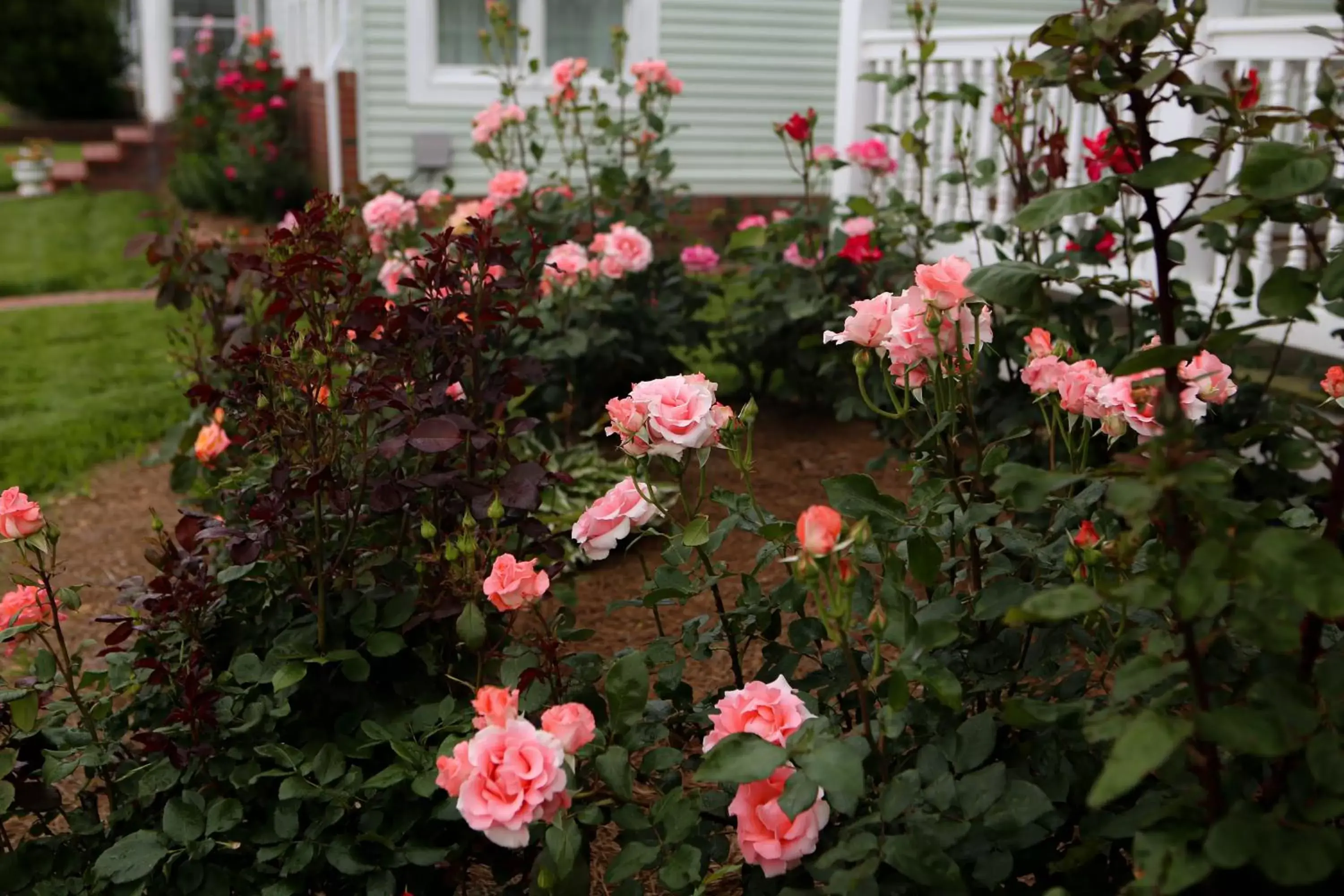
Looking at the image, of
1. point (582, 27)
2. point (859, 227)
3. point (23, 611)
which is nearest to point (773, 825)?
point (23, 611)

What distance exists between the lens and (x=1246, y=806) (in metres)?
1.14

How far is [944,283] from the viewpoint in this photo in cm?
155

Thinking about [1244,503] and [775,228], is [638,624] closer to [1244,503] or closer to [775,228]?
[775,228]

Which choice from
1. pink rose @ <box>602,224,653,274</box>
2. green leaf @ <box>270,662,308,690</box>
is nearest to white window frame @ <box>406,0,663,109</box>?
pink rose @ <box>602,224,653,274</box>

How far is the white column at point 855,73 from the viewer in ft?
18.5

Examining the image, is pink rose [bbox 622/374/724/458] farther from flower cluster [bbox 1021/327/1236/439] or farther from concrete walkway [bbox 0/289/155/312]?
concrete walkway [bbox 0/289/155/312]

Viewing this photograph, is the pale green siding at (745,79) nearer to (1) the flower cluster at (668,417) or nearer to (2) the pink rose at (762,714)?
(1) the flower cluster at (668,417)

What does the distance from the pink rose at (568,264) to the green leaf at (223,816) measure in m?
2.13

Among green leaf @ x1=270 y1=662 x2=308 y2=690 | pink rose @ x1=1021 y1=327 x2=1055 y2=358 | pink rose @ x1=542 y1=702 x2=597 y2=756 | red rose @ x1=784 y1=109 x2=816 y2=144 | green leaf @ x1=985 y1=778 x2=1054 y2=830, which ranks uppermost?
red rose @ x1=784 y1=109 x2=816 y2=144

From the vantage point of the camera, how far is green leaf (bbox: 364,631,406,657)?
1.91 m

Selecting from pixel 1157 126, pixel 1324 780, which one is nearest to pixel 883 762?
pixel 1324 780

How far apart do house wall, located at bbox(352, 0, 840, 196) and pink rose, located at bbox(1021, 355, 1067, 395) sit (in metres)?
7.00

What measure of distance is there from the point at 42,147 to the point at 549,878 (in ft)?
40.0

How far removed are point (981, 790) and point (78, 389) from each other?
517 cm
